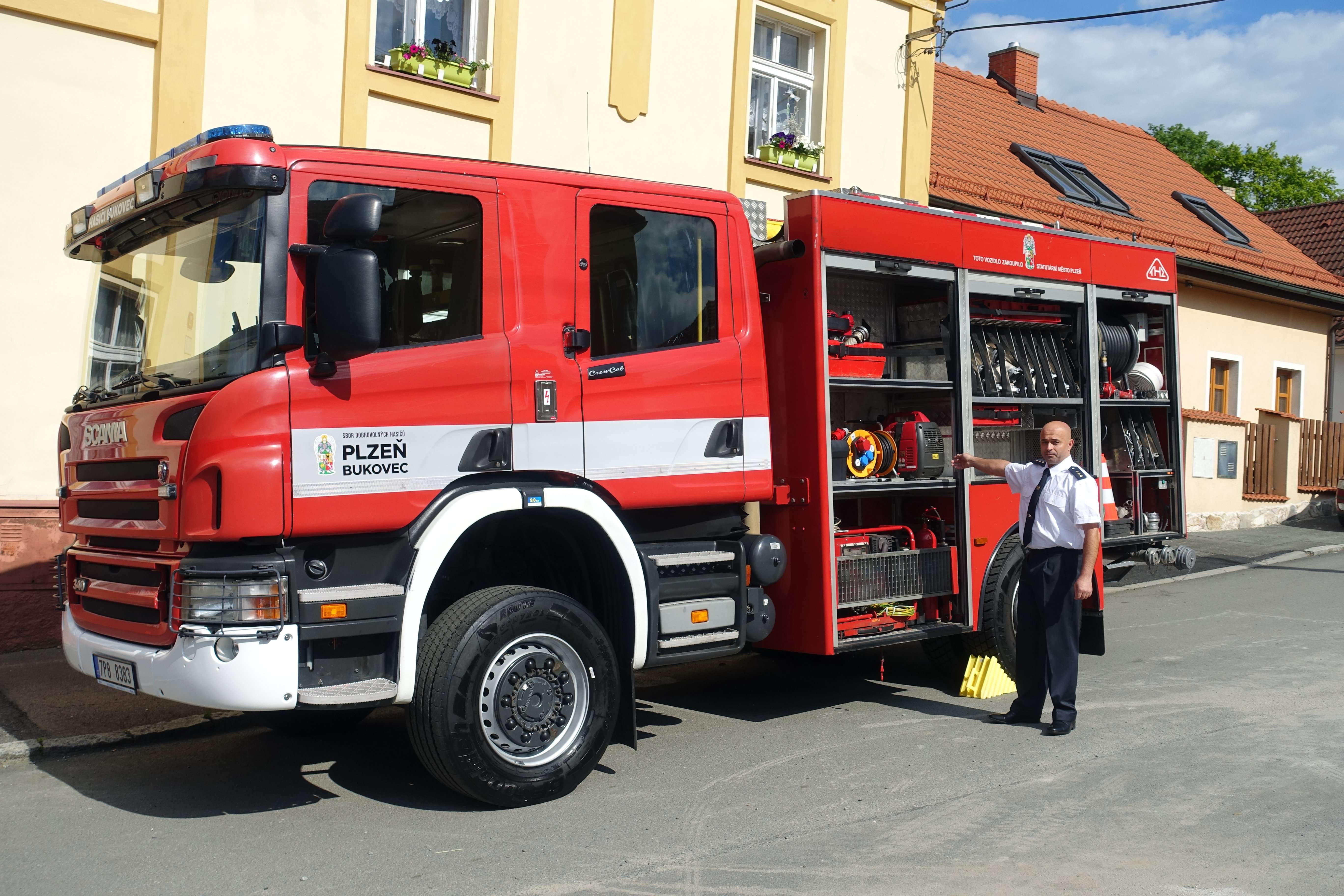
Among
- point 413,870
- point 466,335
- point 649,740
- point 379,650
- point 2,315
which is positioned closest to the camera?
point 413,870

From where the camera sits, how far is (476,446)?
206 inches

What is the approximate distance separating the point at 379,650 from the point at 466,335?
1.38 meters

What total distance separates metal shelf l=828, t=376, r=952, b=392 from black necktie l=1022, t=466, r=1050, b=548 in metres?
0.86

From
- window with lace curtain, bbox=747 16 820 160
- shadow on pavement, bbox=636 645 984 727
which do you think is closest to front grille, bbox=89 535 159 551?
shadow on pavement, bbox=636 645 984 727

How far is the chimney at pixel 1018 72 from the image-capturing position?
80.6 ft

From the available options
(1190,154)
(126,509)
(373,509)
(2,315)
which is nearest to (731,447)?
(373,509)

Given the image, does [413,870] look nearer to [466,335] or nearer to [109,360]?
[466,335]

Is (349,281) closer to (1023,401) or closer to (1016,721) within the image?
(1016,721)

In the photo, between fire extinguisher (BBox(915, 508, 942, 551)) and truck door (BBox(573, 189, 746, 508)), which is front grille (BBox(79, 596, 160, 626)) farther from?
fire extinguisher (BBox(915, 508, 942, 551))

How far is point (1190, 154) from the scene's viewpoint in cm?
4791

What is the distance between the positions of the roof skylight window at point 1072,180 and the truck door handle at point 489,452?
55.4 feet

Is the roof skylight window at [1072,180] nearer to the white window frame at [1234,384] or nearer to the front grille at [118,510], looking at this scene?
the white window frame at [1234,384]

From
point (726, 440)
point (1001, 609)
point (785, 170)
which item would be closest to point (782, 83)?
point (785, 170)

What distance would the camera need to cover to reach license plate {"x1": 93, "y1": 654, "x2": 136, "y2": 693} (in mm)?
4918
